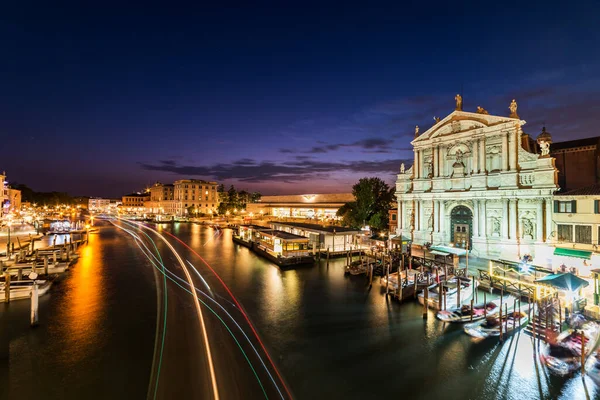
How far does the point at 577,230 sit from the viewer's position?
84.4 ft

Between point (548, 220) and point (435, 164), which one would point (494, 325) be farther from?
point (435, 164)

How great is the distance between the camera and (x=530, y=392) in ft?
35.5

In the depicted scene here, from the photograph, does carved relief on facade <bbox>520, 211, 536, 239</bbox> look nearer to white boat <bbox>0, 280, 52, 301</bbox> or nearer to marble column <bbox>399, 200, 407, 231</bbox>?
marble column <bbox>399, 200, 407, 231</bbox>

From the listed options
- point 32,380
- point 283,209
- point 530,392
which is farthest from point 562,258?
point 283,209

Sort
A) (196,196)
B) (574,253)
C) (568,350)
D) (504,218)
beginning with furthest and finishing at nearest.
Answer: (196,196) → (504,218) → (574,253) → (568,350)

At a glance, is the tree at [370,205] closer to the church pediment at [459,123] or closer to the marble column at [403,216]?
the marble column at [403,216]

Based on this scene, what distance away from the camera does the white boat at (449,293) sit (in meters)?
19.8

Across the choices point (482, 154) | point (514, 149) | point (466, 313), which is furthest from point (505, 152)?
point (466, 313)

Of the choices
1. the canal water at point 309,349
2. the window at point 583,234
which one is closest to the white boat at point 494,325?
the canal water at point 309,349

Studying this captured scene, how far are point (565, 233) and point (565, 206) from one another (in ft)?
8.48

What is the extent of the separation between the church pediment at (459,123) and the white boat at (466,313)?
2283 cm

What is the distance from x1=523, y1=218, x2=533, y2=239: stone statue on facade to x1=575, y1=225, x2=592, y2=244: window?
12.6ft

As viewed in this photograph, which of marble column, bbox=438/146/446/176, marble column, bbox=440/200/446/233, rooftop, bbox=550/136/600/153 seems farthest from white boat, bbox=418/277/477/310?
rooftop, bbox=550/136/600/153

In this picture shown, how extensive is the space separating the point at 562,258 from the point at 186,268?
3438 centimetres
